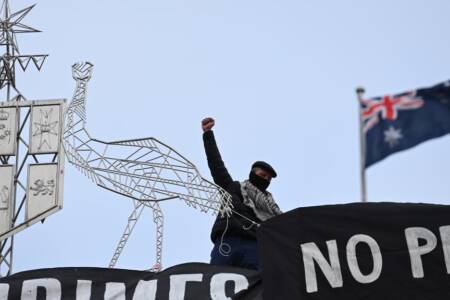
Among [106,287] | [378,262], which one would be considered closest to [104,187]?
[106,287]

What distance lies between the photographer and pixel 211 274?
9531 millimetres

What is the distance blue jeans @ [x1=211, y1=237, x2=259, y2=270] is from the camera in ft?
35.6

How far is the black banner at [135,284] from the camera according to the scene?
9.42 m

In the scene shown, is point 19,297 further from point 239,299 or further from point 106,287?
point 239,299

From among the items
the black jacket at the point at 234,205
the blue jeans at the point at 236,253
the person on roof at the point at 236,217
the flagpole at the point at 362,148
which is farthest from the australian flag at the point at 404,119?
the blue jeans at the point at 236,253

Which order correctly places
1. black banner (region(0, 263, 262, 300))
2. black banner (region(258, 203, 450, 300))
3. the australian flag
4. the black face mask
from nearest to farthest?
black banner (region(258, 203, 450, 300)) → black banner (region(0, 263, 262, 300)) → the black face mask → the australian flag

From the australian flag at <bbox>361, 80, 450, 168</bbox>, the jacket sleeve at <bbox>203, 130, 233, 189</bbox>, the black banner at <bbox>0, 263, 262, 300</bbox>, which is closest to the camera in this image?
the black banner at <bbox>0, 263, 262, 300</bbox>

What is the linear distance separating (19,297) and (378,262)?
320 cm

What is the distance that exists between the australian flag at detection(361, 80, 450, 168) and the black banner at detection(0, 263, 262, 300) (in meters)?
6.52

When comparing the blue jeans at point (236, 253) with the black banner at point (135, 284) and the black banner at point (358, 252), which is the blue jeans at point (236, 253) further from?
the black banner at point (358, 252)

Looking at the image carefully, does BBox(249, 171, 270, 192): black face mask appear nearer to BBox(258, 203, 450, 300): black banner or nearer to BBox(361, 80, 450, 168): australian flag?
BBox(258, 203, 450, 300): black banner

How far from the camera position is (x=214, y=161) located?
1097cm

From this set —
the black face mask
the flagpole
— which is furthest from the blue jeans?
the flagpole

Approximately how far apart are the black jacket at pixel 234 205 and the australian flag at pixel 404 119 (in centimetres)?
492
